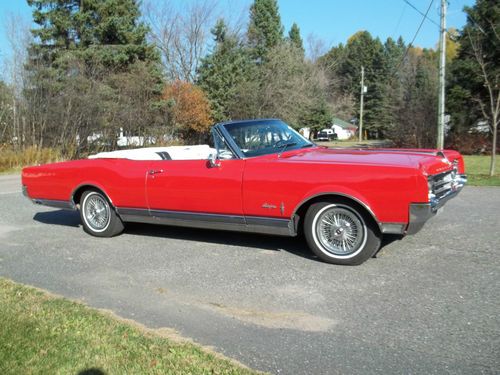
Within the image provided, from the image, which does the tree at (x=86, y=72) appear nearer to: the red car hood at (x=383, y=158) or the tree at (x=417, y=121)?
the tree at (x=417, y=121)

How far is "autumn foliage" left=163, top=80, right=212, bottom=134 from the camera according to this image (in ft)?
119

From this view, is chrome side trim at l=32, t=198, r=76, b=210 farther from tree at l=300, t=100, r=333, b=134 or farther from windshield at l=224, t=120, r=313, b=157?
tree at l=300, t=100, r=333, b=134

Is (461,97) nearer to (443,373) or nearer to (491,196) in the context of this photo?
(491,196)

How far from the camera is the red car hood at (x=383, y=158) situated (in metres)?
4.96

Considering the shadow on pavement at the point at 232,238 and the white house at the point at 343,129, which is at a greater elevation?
the white house at the point at 343,129

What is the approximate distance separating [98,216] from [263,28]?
52587 mm

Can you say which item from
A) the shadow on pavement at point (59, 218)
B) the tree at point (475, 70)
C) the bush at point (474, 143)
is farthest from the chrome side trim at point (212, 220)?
the bush at point (474, 143)

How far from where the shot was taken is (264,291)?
14.9 ft

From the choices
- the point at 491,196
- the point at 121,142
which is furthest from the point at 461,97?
the point at 491,196

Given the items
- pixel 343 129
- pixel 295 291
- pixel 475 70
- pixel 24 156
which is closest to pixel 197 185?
pixel 295 291

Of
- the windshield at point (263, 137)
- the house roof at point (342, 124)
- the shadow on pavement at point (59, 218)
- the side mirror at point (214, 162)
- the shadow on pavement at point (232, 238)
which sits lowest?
the shadow on pavement at point (232, 238)

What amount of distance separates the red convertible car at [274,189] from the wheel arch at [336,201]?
1 cm

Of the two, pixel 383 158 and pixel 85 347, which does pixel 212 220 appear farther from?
pixel 85 347

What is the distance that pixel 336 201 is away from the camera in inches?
202
